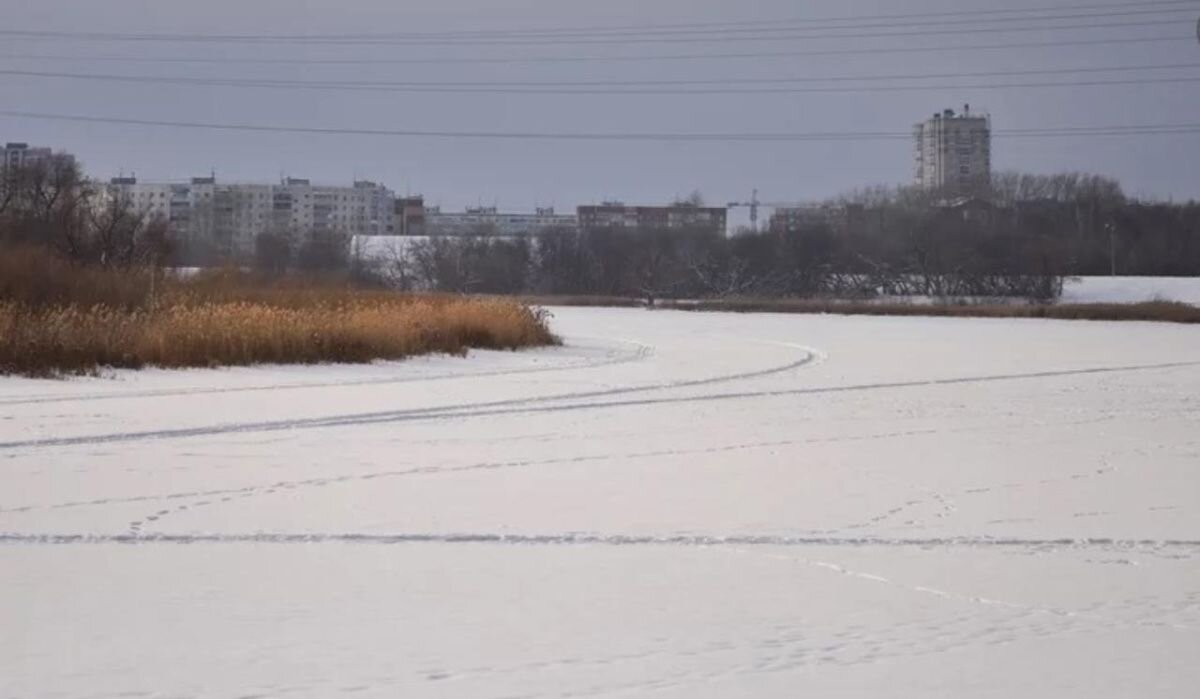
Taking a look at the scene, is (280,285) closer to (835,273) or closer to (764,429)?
(764,429)

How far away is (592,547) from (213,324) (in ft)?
59.1

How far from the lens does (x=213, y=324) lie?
2662cm

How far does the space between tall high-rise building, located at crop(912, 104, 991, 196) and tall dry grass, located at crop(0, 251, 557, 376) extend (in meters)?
120

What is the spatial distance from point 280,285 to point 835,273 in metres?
57.3

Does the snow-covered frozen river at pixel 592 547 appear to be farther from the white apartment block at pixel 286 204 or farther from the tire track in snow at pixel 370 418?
the white apartment block at pixel 286 204

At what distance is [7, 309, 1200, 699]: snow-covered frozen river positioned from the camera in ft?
23.0

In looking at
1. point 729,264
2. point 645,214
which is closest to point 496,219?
point 645,214

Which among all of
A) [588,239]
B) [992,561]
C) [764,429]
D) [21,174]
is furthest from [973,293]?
[992,561]

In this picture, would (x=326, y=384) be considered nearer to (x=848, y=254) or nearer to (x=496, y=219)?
(x=848, y=254)

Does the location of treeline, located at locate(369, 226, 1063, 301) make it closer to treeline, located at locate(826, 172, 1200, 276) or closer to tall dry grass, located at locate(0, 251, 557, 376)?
treeline, located at locate(826, 172, 1200, 276)

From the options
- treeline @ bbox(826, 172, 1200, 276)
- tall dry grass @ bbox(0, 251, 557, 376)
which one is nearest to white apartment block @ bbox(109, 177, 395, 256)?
treeline @ bbox(826, 172, 1200, 276)

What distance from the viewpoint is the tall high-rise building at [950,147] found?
154 meters

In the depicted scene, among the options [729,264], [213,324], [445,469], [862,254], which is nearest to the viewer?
[445,469]

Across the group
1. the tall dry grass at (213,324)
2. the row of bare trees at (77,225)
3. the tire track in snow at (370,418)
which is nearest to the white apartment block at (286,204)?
the row of bare trees at (77,225)
